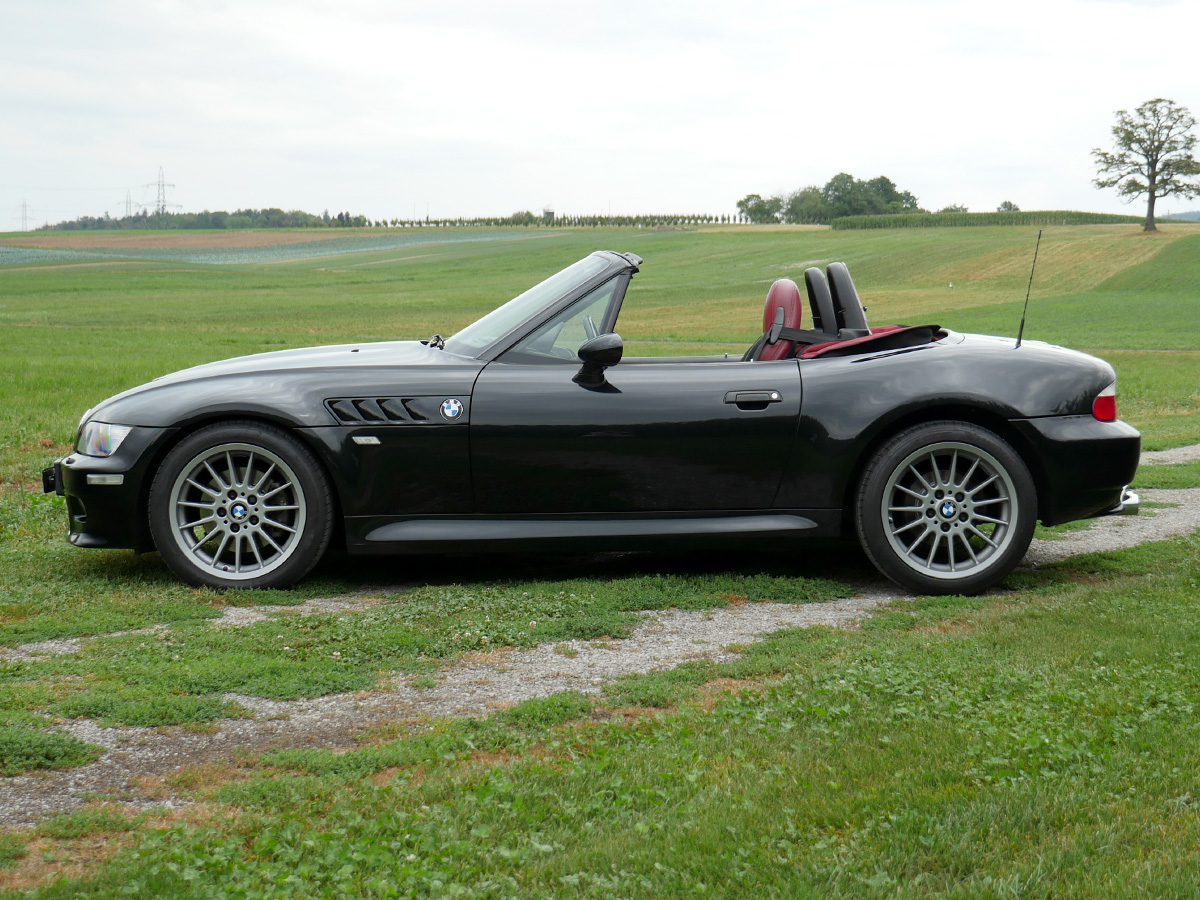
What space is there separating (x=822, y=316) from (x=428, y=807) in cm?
387

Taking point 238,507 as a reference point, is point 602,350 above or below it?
above

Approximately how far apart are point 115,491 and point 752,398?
290 cm

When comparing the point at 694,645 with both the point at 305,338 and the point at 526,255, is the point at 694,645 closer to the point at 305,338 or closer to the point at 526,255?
the point at 305,338

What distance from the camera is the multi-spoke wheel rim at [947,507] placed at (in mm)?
5141

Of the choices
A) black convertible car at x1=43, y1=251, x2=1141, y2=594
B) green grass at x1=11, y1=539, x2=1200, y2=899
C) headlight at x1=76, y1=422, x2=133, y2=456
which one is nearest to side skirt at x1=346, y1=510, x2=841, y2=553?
black convertible car at x1=43, y1=251, x2=1141, y2=594

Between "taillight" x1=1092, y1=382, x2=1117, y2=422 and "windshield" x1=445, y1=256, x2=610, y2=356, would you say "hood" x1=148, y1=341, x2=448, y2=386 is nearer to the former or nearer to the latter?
"windshield" x1=445, y1=256, x2=610, y2=356

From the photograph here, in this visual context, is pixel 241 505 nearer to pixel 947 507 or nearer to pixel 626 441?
pixel 626 441

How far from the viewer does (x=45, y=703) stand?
3520 mm

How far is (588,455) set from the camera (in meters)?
5.01

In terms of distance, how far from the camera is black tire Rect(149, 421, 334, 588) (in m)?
4.99

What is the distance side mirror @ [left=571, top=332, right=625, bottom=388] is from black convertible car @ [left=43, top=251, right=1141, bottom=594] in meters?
0.01

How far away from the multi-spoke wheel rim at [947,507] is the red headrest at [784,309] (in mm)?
914

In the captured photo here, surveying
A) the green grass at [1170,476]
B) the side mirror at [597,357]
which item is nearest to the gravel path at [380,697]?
the side mirror at [597,357]

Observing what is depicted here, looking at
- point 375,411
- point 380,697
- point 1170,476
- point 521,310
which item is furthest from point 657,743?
point 1170,476
